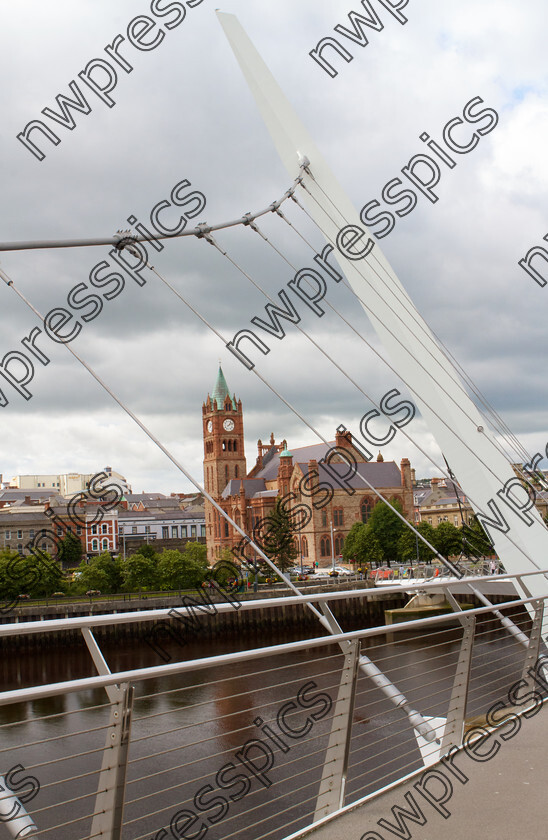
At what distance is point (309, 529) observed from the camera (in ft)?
191

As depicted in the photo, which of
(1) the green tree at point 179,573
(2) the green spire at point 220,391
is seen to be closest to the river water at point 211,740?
(1) the green tree at point 179,573

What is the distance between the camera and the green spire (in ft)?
242

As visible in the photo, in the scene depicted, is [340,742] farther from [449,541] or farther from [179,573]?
[449,541]

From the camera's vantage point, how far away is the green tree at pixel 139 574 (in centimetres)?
3594

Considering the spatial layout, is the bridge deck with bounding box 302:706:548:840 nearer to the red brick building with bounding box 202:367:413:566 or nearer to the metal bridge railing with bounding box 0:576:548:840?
the metal bridge railing with bounding box 0:576:548:840

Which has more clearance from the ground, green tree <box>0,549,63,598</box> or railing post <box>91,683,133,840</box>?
railing post <box>91,683,133,840</box>

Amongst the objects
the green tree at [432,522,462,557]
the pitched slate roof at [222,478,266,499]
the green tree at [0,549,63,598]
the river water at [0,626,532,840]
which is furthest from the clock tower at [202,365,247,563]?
the river water at [0,626,532,840]

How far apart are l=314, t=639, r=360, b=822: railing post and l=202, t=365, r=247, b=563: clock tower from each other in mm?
66531

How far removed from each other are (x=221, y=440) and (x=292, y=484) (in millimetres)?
13775

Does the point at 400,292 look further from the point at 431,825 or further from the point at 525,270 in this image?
the point at 431,825

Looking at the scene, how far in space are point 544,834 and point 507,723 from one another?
51.6 inches

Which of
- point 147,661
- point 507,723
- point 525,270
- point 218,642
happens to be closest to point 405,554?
point 218,642

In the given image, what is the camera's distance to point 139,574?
36.1 metres
